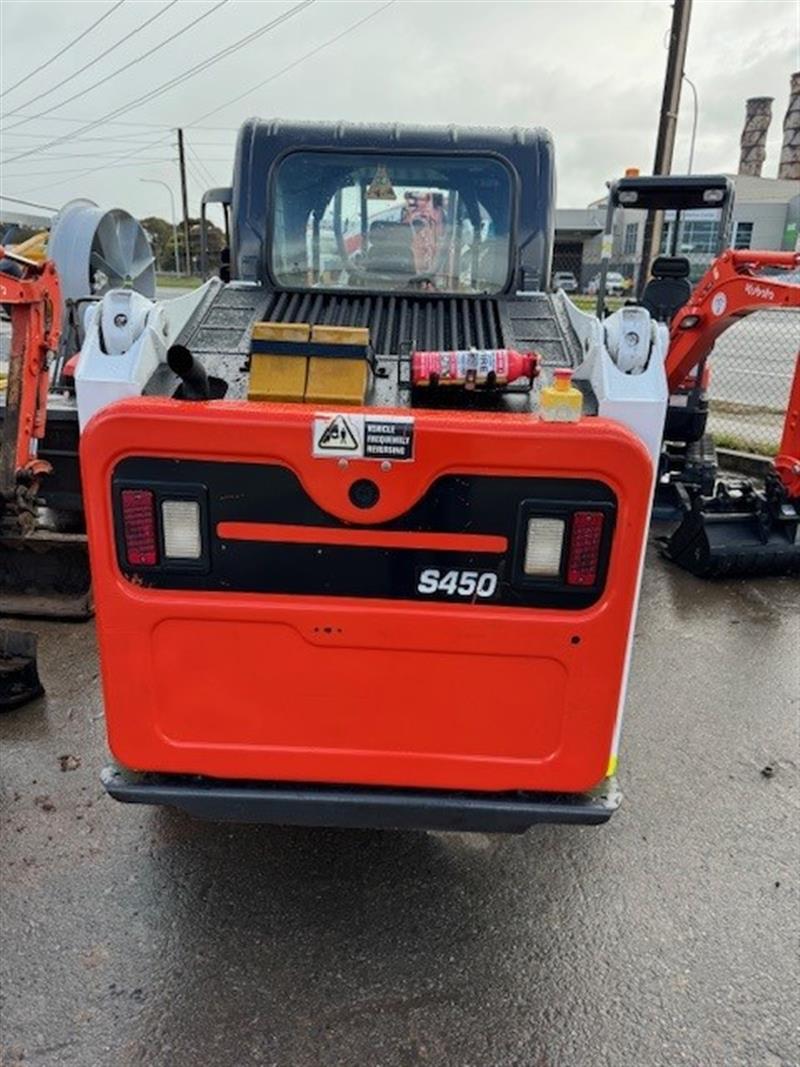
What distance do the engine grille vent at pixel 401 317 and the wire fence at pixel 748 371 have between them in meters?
1.25

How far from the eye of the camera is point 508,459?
6.60ft

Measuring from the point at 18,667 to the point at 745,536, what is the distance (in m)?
4.81

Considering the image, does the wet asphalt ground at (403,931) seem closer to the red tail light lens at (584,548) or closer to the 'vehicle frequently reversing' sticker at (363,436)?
the red tail light lens at (584,548)

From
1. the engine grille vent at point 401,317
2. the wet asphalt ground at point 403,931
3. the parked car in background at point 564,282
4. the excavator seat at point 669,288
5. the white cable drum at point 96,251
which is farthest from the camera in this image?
the excavator seat at point 669,288

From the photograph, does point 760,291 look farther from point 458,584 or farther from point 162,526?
point 162,526

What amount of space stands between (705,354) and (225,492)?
17.1 feet

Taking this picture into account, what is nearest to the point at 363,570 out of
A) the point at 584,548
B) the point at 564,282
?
the point at 584,548

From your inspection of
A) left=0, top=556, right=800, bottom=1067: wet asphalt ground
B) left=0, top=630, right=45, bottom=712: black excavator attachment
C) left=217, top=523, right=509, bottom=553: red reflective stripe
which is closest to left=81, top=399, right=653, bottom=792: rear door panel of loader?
left=217, top=523, right=509, bottom=553: red reflective stripe

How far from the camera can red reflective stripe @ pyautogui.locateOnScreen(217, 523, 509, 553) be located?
2.09 metres

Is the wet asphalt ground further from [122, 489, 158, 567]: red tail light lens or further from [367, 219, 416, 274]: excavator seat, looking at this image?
[367, 219, 416, 274]: excavator seat

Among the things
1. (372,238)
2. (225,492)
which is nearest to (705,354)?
(372,238)

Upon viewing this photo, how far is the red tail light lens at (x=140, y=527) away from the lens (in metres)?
2.08

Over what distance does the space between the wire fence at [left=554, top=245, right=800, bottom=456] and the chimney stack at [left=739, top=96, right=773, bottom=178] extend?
226 ft

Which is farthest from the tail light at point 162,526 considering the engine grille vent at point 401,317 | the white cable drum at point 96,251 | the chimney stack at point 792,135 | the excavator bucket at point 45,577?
the chimney stack at point 792,135
